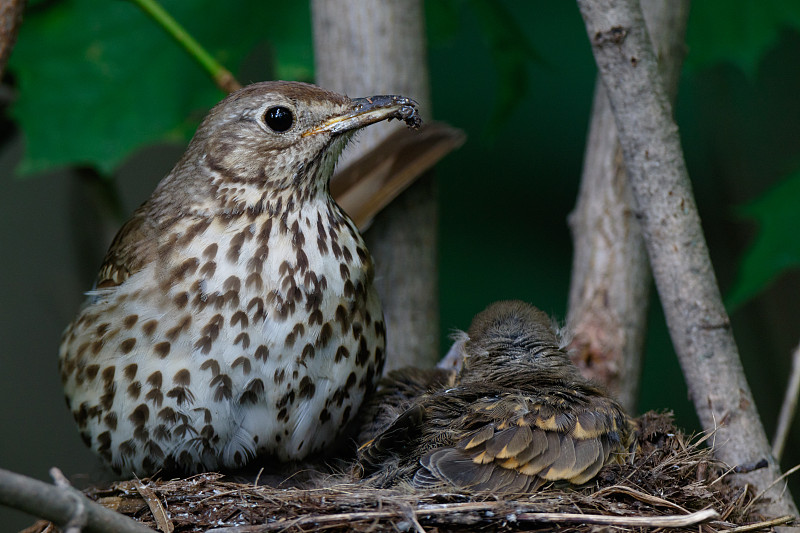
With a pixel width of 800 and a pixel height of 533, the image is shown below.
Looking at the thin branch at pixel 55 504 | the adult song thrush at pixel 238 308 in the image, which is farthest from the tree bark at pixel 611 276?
the thin branch at pixel 55 504

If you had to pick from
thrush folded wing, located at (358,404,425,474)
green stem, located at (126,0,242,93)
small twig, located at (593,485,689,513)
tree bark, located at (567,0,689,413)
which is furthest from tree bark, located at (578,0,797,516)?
green stem, located at (126,0,242,93)

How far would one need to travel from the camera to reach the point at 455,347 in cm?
270

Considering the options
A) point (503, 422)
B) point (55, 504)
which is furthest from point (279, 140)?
point (55, 504)

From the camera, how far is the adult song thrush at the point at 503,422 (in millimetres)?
1869

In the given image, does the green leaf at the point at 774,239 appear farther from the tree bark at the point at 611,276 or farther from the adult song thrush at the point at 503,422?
the adult song thrush at the point at 503,422

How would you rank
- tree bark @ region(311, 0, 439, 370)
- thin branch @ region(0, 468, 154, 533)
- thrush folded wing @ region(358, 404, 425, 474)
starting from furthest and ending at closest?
Answer: tree bark @ region(311, 0, 439, 370) → thrush folded wing @ region(358, 404, 425, 474) → thin branch @ region(0, 468, 154, 533)

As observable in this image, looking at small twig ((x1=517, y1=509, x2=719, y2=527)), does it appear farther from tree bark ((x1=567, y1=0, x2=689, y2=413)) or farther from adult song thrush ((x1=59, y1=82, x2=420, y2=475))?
tree bark ((x1=567, y1=0, x2=689, y2=413))

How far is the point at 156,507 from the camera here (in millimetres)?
1938

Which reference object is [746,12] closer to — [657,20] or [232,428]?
[657,20]

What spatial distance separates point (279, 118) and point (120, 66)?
125 cm

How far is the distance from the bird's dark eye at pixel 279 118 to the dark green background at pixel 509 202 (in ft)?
3.99

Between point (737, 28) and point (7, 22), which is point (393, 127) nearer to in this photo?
point (7, 22)

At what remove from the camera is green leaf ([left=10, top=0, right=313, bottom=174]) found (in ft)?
10.1

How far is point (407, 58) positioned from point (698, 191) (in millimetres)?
2089
